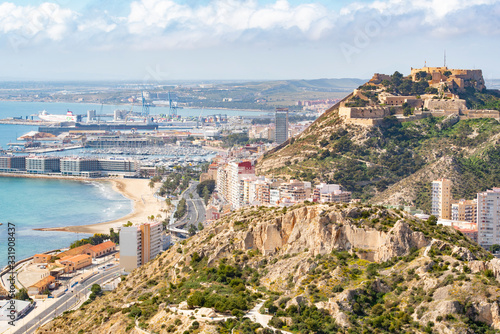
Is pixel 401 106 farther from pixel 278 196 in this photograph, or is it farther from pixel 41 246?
pixel 41 246

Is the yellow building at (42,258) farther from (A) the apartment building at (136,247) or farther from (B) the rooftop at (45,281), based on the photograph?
(A) the apartment building at (136,247)

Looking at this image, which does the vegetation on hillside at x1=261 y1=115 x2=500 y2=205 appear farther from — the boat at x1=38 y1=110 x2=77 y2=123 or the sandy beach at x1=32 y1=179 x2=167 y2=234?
the boat at x1=38 y1=110 x2=77 y2=123

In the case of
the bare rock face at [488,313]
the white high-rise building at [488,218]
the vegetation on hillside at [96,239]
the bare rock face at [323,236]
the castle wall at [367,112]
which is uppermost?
the castle wall at [367,112]

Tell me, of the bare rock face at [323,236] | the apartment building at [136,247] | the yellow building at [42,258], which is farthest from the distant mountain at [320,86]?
the bare rock face at [323,236]

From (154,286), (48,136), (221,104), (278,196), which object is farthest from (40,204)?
(221,104)

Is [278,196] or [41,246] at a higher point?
[278,196]

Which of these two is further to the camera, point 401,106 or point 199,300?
point 401,106
